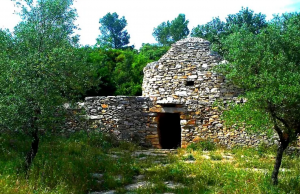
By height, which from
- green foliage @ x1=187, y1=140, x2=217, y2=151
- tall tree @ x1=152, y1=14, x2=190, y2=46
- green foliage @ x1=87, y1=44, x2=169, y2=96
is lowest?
green foliage @ x1=187, y1=140, x2=217, y2=151

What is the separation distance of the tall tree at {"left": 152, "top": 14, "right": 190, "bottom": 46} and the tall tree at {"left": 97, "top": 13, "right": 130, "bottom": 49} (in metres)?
5.62

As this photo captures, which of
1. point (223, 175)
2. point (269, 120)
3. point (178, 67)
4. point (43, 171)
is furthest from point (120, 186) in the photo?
point (178, 67)

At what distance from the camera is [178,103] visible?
11453 millimetres

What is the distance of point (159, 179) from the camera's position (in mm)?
6551

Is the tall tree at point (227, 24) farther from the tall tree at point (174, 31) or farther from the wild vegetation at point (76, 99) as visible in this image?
the wild vegetation at point (76, 99)

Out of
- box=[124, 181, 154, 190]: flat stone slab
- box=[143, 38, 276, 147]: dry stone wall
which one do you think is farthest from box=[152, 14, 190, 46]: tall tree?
box=[124, 181, 154, 190]: flat stone slab

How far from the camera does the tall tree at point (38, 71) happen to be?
5.54 m

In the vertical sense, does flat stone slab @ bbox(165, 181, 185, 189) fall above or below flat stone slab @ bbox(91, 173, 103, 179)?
below

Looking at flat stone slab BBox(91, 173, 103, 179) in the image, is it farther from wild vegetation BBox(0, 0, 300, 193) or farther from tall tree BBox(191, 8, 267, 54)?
tall tree BBox(191, 8, 267, 54)

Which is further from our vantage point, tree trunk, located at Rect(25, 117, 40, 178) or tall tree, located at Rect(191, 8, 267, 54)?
tall tree, located at Rect(191, 8, 267, 54)

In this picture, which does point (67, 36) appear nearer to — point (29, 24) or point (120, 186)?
point (29, 24)

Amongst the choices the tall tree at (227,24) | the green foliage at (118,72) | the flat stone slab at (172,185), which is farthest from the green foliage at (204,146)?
the tall tree at (227,24)

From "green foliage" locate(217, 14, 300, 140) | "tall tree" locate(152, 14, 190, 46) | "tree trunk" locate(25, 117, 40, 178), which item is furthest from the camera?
"tall tree" locate(152, 14, 190, 46)

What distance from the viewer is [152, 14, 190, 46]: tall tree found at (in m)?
41.6
